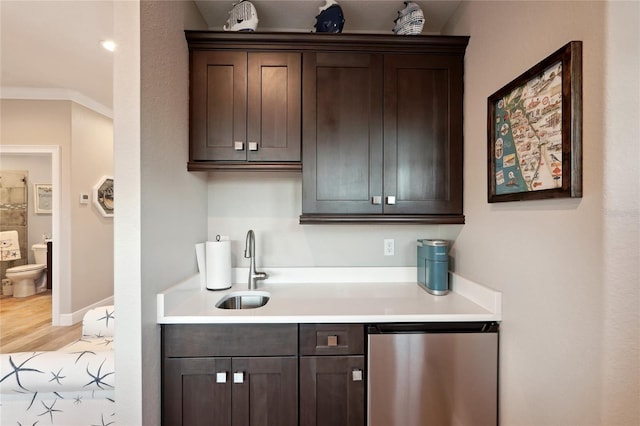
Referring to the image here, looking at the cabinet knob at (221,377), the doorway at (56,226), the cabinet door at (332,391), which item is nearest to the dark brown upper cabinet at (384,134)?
A: the cabinet door at (332,391)

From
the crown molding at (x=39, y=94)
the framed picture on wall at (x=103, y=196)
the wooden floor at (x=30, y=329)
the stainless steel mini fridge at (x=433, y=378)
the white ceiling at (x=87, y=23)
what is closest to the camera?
the stainless steel mini fridge at (x=433, y=378)

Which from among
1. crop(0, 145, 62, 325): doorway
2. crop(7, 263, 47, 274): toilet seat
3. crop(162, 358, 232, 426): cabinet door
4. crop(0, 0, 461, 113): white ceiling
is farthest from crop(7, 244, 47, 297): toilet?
crop(162, 358, 232, 426): cabinet door

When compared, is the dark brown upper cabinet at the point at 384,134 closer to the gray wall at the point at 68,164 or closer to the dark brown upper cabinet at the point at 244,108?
the dark brown upper cabinet at the point at 244,108

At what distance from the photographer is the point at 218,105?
172 centimetres

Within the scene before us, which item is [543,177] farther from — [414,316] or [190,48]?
[190,48]

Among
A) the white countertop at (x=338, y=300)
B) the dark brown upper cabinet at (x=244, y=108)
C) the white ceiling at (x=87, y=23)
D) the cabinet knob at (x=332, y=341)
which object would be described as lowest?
the cabinet knob at (x=332, y=341)

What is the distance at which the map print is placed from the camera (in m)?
1.02

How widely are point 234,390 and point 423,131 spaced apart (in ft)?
5.69

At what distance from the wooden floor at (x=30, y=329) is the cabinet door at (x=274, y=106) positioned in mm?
3091

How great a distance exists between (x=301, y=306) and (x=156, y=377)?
28.8 inches

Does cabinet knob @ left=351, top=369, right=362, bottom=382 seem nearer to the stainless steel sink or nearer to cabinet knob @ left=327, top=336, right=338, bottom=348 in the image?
cabinet knob @ left=327, top=336, right=338, bottom=348

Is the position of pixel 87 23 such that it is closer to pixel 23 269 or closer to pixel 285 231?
pixel 285 231

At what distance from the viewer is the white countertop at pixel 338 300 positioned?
1383 millimetres

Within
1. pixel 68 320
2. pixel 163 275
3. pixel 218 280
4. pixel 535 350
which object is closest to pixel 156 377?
pixel 163 275
